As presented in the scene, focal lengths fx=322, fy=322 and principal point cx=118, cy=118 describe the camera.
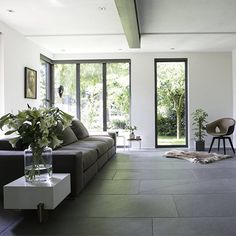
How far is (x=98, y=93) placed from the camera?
880cm

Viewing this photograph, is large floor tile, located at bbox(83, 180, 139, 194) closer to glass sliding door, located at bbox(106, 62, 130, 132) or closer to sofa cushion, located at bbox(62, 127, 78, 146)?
sofa cushion, located at bbox(62, 127, 78, 146)

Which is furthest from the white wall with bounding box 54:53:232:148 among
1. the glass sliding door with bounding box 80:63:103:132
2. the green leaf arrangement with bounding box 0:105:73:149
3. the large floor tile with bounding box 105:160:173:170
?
the green leaf arrangement with bounding box 0:105:73:149

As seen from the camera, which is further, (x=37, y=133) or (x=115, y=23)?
(x=115, y=23)

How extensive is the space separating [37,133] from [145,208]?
1.34m

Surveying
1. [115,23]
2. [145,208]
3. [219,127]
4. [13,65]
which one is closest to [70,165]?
[145,208]

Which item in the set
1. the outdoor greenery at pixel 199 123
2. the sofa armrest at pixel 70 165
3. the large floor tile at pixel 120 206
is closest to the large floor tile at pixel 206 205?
the large floor tile at pixel 120 206

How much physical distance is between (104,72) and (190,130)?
2773 millimetres

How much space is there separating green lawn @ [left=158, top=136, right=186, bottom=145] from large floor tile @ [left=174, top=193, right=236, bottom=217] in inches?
193

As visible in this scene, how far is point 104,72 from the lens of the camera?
8.76 metres

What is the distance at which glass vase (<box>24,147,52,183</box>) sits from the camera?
302cm

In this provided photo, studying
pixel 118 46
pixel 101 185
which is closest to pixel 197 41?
pixel 118 46

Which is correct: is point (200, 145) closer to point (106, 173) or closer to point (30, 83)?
point (106, 173)

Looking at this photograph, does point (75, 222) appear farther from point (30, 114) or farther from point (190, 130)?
point (190, 130)

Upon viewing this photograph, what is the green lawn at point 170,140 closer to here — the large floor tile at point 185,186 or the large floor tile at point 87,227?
the large floor tile at point 185,186
